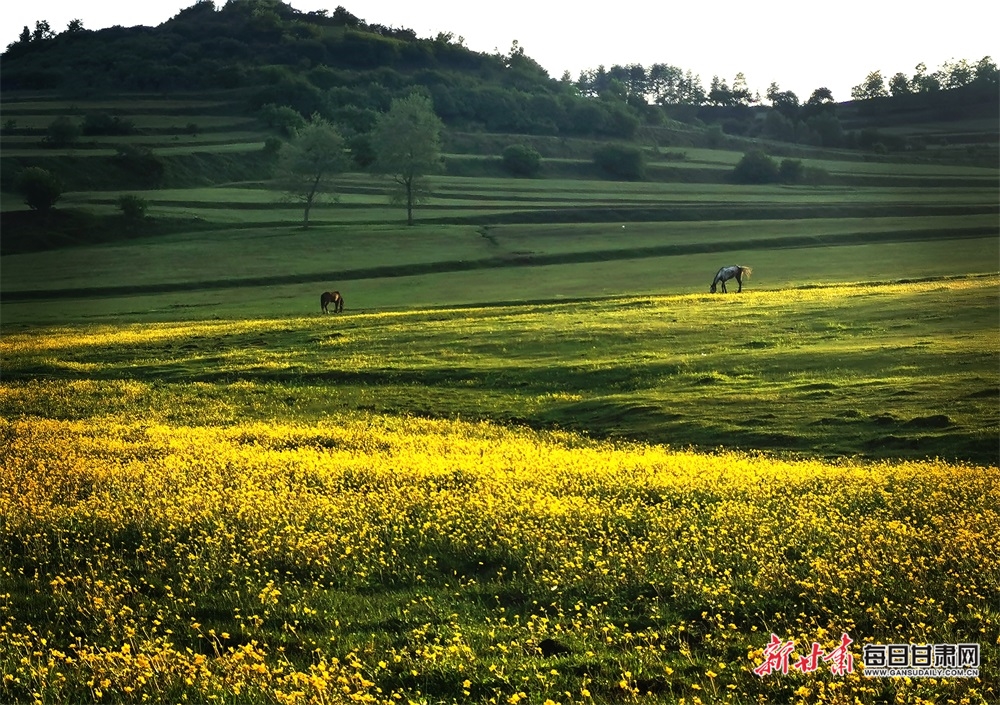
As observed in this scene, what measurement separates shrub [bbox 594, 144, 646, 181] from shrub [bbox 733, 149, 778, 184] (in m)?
14.8

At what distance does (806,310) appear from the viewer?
142ft

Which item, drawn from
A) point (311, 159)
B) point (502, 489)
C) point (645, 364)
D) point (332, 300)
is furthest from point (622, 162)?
point (502, 489)

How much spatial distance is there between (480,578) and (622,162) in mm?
135122

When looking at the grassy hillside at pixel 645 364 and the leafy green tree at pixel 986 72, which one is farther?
the leafy green tree at pixel 986 72

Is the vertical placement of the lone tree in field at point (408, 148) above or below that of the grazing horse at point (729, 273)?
above

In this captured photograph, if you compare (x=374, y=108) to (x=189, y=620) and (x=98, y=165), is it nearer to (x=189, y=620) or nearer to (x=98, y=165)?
(x=98, y=165)

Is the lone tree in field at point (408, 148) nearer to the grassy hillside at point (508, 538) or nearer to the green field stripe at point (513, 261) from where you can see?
the green field stripe at point (513, 261)

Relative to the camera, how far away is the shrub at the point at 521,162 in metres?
139

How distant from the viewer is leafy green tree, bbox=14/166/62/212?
286ft

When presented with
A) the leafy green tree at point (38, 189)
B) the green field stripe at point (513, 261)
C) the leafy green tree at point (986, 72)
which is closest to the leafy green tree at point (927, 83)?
the leafy green tree at point (986, 72)

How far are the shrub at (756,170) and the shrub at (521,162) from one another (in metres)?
30.7

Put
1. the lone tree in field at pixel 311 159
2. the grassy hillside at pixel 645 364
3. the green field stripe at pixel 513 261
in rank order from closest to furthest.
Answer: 1. the grassy hillside at pixel 645 364
2. the green field stripe at pixel 513 261
3. the lone tree in field at pixel 311 159

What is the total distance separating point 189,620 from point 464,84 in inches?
7639

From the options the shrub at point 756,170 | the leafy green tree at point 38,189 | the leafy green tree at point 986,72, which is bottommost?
the leafy green tree at point 38,189
